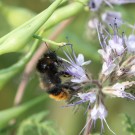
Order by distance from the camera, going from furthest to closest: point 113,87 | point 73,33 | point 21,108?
point 73,33 → point 21,108 → point 113,87

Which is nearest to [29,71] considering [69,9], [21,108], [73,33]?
[21,108]

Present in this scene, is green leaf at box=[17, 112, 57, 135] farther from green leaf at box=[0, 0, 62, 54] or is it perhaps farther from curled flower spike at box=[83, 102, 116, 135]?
green leaf at box=[0, 0, 62, 54]

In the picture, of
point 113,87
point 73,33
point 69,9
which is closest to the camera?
point 113,87

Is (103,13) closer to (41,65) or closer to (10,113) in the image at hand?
(41,65)

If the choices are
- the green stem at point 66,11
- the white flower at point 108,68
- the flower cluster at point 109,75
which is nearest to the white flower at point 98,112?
the flower cluster at point 109,75

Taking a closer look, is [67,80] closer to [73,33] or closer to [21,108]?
[21,108]

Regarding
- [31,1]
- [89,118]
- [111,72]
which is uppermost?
[31,1]

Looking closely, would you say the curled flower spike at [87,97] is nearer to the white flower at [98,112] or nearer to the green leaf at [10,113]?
the white flower at [98,112]

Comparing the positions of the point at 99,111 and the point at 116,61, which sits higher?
the point at 116,61
